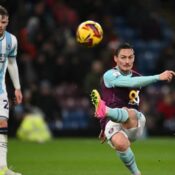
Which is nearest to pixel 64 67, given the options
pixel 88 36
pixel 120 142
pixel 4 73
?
pixel 88 36

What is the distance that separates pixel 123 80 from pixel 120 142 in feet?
2.45

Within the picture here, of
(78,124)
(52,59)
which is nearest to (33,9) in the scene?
(52,59)

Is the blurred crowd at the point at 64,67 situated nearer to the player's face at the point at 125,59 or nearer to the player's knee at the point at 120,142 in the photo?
the player's face at the point at 125,59

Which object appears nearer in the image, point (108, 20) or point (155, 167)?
point (155, 167)

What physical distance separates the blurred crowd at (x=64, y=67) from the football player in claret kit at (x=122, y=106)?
27.9ft

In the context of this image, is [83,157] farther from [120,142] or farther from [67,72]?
[67,72]

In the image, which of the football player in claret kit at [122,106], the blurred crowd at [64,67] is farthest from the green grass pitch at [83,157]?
the football player in claret kit at [122,106]

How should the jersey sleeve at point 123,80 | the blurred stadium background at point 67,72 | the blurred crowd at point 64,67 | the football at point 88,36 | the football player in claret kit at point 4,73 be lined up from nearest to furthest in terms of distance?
the jersey sleeve at point 123,80
the football player in claret kit at point 4,73
the football at point 88,36
the blurred stadium background at point 67,72
the blurred crowd at point 64,67

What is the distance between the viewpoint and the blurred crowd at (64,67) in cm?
1966

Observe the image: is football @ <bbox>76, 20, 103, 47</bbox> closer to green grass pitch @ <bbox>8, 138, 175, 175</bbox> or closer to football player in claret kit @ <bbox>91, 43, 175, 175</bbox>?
football player in claret kit @ <bbox>91, 43, 175, 175</bbox>

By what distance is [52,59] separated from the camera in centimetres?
2000

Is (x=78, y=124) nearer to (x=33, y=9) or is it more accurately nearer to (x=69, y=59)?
(x=69, y=59)

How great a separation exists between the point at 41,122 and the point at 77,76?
1768 mm

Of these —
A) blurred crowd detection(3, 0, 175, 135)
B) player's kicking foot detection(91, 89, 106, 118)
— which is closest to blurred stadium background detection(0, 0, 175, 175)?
blurred crowd detection(3, 0, 175, 135)
